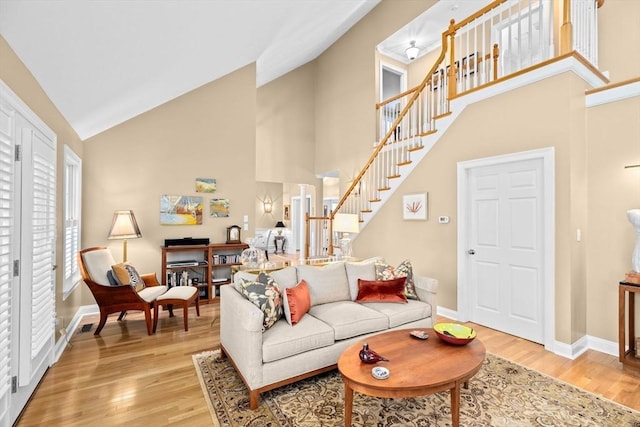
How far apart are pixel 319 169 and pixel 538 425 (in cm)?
651

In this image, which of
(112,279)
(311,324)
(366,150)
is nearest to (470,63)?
(366,150)

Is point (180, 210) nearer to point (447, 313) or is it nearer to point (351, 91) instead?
point (447, 313)

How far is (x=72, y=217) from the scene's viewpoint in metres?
4.04

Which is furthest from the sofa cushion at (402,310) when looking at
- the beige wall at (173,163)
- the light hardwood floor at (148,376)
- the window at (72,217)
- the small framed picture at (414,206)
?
the window at (72,217)

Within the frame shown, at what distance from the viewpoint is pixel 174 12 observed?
2314 mm

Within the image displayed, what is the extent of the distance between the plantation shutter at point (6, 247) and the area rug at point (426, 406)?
119 centimetres

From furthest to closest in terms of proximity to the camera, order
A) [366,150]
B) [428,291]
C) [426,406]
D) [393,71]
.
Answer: [393,71] < [366,150] < [428,291] < [426,406]

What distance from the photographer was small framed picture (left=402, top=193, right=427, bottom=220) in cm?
446

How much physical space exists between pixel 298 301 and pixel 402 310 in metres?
1.05

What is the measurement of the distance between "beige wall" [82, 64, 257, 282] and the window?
15cm

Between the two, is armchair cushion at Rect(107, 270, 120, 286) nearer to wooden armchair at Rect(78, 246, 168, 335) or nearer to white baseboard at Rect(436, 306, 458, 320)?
wooden armchair at Rect(78, 246, 168, 335)

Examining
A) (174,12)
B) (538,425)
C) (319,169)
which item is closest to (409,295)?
(538,425)

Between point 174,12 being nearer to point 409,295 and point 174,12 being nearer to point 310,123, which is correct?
point 409,295

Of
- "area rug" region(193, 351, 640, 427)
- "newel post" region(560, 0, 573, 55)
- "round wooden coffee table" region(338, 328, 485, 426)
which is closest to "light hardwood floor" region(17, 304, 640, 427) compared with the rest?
"area rug" region(193, 351, 640, 427)
